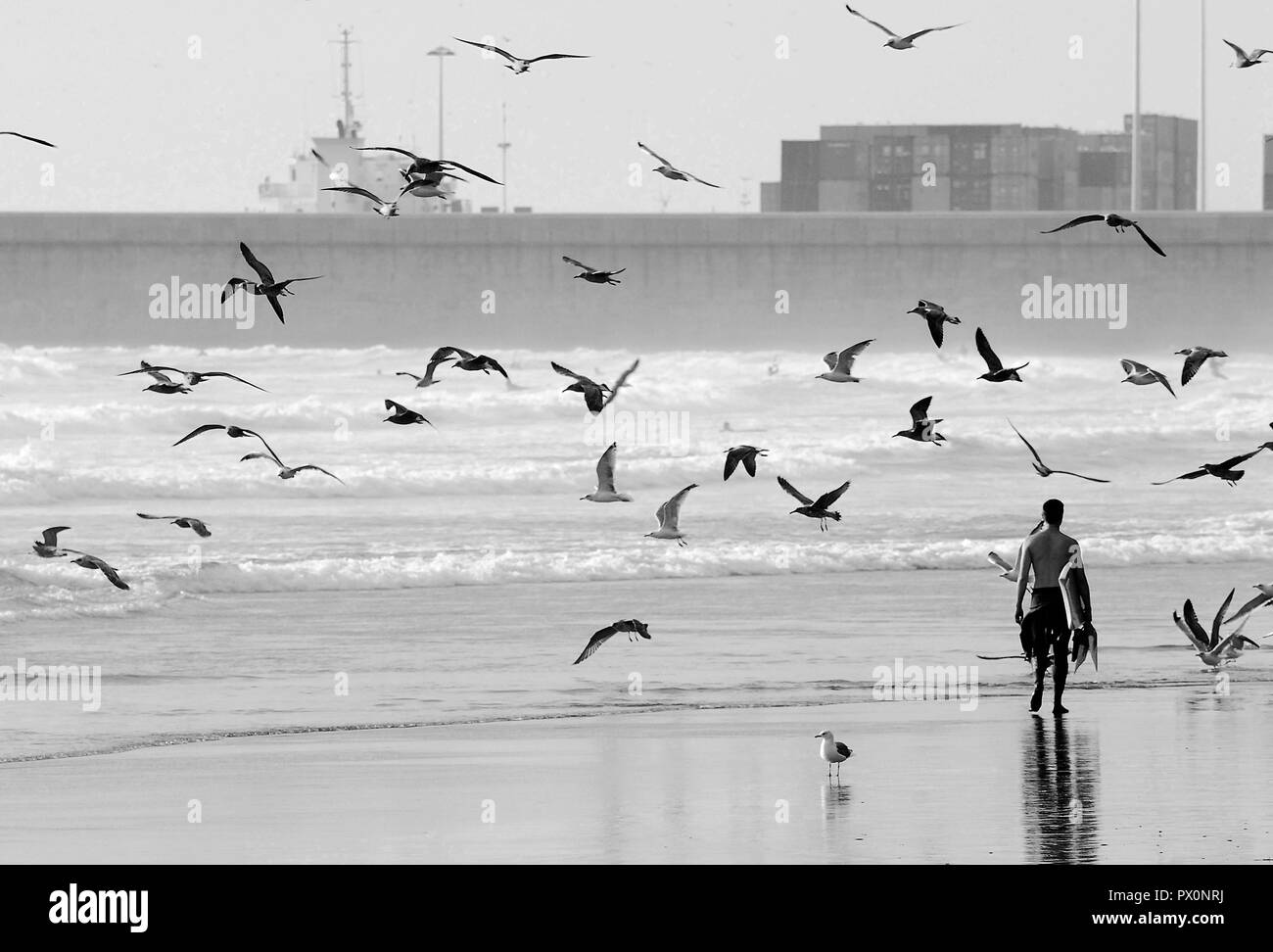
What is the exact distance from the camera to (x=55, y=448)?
3900 cm

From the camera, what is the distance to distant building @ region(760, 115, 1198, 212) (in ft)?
433

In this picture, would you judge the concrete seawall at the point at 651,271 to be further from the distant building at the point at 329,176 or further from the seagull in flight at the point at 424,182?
the distant building at the point at 329,176

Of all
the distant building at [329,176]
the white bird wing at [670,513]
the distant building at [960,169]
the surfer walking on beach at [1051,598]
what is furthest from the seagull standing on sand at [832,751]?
the distant building at [960,169]

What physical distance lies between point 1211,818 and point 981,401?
130 feet

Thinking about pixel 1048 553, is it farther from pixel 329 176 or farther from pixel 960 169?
pixel 960 169

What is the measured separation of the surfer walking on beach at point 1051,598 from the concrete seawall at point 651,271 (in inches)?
1114

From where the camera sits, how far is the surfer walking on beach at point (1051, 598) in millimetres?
12242

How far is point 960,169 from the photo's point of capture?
137 m

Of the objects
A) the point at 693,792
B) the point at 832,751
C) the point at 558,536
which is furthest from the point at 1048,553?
the point at 558,536

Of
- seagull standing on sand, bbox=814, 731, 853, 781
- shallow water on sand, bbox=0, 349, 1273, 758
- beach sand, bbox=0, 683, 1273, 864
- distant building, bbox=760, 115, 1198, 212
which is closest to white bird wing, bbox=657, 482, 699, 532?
shallow water on sand, bbox=0, 349, 1273, 758

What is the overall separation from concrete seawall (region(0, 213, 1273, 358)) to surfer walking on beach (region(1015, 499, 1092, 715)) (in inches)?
1114

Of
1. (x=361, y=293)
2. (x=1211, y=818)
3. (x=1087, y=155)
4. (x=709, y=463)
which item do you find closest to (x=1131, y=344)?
(x=709, y=463)
